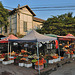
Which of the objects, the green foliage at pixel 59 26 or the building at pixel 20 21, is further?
the building at pixel 20 21

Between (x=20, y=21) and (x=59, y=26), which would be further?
(x=20, y=21)

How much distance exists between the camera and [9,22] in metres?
18.4

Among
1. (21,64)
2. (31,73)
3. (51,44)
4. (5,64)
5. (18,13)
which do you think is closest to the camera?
(31,73)

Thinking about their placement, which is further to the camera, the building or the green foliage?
the building

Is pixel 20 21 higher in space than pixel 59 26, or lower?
higher

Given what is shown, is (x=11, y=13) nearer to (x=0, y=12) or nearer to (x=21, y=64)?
(x=0, y=12)

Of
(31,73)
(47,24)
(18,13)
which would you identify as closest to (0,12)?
(18,13)

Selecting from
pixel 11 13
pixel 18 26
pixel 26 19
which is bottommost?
pixel 18 26

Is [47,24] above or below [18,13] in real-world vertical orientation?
below

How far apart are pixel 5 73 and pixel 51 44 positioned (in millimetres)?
6480

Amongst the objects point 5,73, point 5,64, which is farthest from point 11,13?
point 5,73

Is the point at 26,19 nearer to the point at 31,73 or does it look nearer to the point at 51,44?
the point at 51,44

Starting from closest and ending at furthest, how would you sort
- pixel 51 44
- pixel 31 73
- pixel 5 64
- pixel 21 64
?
pixel 31 73 → pixel 21 64 → pixel 5 64 → pixel 51 44

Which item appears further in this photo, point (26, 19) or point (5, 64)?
point (26, 19)
